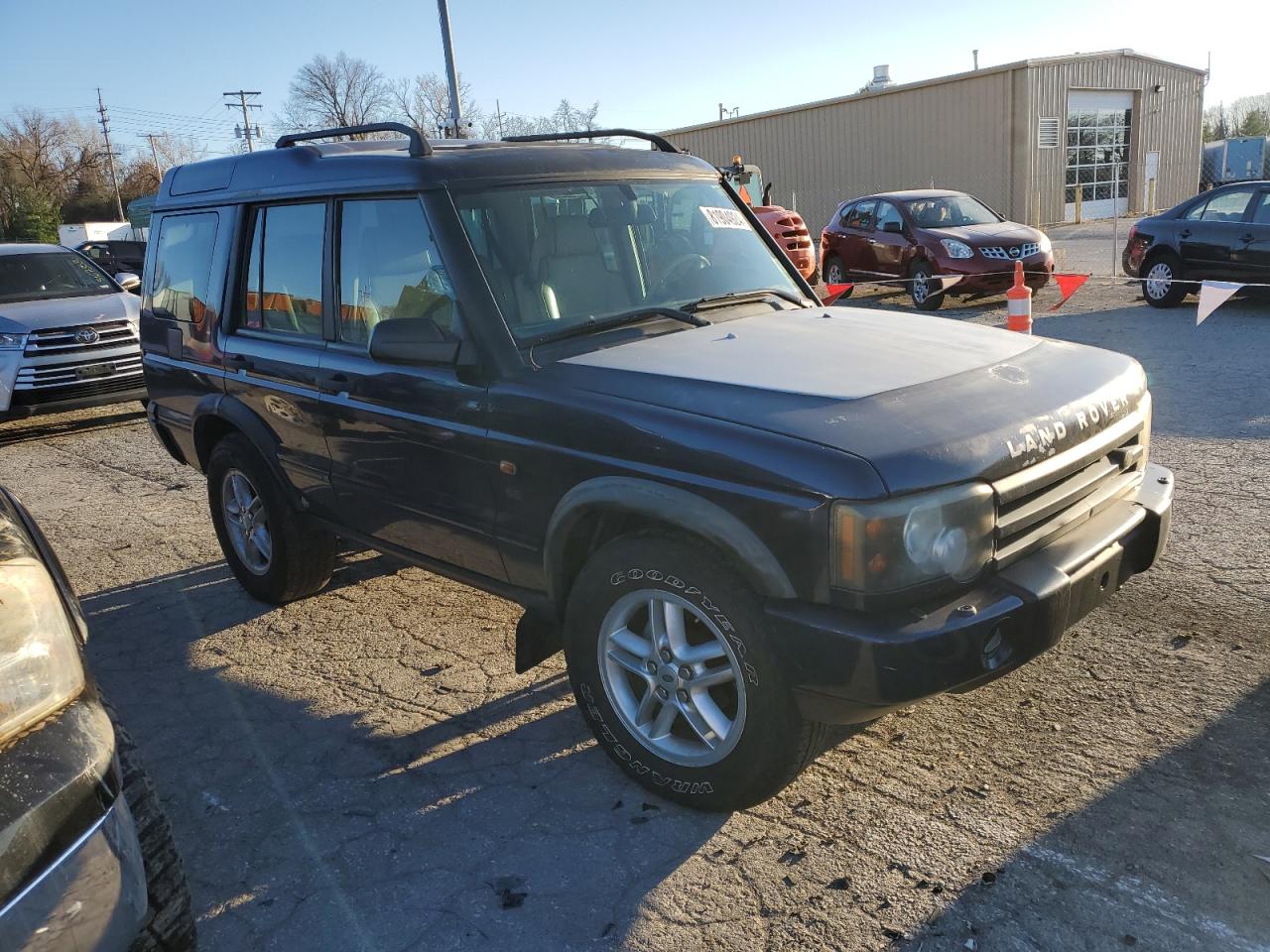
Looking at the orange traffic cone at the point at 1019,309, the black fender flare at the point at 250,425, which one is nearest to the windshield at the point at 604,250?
the black fender flare at the point at 250,425

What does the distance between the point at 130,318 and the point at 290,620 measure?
6.94 meters

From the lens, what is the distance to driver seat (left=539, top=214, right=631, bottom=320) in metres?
3.42

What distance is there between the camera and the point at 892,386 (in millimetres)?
2854

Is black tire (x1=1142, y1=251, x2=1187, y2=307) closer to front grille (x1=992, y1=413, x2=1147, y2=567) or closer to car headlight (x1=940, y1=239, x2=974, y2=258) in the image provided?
car headlight (x1=940, y1=239, x2=974, y2=258)

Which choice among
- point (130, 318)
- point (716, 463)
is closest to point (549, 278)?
point (716, 463)

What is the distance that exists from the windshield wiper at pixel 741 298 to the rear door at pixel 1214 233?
10.4 metres

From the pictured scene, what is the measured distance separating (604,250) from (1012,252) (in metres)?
11.2

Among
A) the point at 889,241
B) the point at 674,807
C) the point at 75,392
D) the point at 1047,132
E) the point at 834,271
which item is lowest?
the point at 674,807

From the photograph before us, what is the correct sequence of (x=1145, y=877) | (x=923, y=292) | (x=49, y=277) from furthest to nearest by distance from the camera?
(x=923, y=292) → (x=49, y=277) → (x=1145, y=877)

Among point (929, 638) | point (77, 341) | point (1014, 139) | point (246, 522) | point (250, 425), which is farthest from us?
point (1014, 139)

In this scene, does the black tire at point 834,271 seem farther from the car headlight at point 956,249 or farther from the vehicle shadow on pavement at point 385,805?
the vehicle shadow on pavement at point 385,805

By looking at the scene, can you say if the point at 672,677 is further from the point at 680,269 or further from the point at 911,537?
the point at 680,269

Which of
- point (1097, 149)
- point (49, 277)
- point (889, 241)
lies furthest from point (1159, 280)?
point (1097, 149)

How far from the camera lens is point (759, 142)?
108 ft
